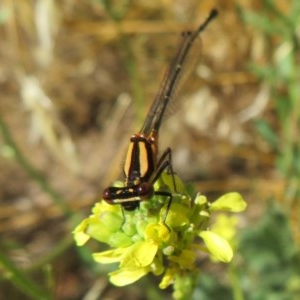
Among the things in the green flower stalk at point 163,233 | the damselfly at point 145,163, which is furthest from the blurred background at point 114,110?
the green flower stalk at point 163,233

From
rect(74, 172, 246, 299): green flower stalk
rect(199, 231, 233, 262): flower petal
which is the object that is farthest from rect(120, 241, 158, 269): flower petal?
rect(199, 231, 233, 262): flower petal

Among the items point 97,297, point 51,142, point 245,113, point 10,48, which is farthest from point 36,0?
point 97,297

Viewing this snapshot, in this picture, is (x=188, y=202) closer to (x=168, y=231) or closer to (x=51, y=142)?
(x=168, y=231)

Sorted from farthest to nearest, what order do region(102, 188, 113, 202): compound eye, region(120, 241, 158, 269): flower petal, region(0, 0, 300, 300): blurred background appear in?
region(0, 0, 300, 300): blurred background < region(102, 188, 113, 202): compound eye < region(120, 241, 158, 269): flower petal

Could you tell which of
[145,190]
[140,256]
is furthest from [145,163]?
[140,256]

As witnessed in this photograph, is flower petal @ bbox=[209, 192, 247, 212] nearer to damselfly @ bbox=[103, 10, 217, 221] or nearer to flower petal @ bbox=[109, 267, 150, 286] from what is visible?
damselfly @ bbox=[103, 10, 217, 221]

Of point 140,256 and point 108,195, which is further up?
point 108,195

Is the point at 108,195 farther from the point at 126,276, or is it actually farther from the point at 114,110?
the point at 114,110
